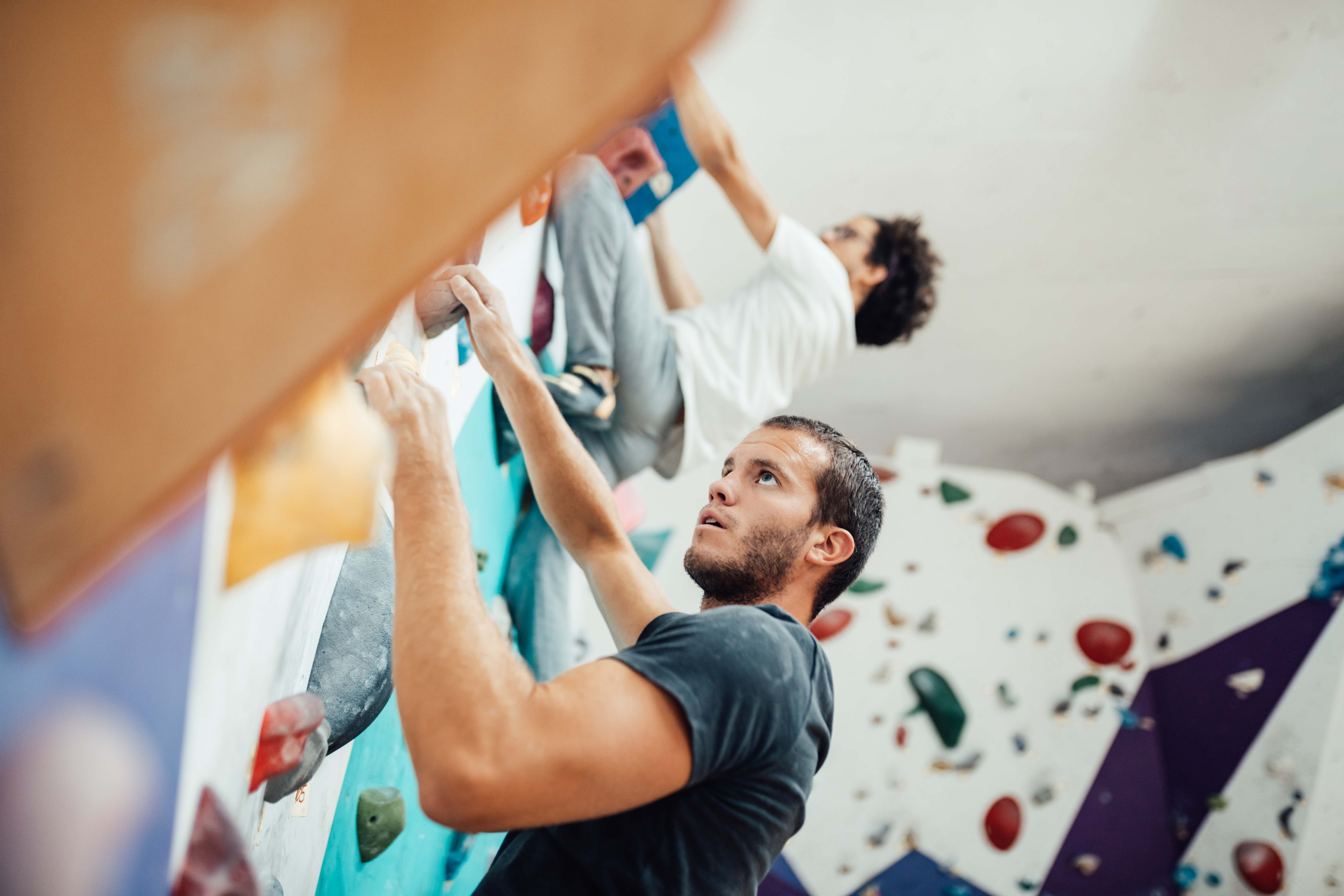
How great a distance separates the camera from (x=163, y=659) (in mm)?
431

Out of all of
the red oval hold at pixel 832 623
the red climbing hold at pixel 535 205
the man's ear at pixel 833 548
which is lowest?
the red oval hold at pixel 832 623

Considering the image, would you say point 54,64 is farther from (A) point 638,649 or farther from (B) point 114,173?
(A) point 638,649

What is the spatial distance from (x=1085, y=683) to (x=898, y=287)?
1.66 metres

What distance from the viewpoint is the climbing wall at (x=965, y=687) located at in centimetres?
269

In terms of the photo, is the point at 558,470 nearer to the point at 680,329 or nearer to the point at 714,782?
the point at 714,782

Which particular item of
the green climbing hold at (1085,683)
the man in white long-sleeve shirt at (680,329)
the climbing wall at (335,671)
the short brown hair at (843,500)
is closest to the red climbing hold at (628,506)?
the man in white long-sleeve shirt at (680,329)

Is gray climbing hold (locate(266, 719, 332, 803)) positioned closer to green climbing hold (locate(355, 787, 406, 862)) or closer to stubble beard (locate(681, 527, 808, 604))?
green climbing hold (locate(355, 787, 406, 862))

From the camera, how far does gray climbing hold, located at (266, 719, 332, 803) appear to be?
2.22 feet

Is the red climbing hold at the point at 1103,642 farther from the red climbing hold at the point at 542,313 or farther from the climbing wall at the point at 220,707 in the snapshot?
the climbing wall at the point at 220,707

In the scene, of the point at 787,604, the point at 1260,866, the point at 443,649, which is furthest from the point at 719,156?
the point at 1260,866

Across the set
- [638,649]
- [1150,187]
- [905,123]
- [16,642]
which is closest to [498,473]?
[638,649]

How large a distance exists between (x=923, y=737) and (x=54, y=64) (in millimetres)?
2857

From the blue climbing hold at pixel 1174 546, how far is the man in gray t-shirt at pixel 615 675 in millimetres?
2307

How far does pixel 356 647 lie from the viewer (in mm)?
792
